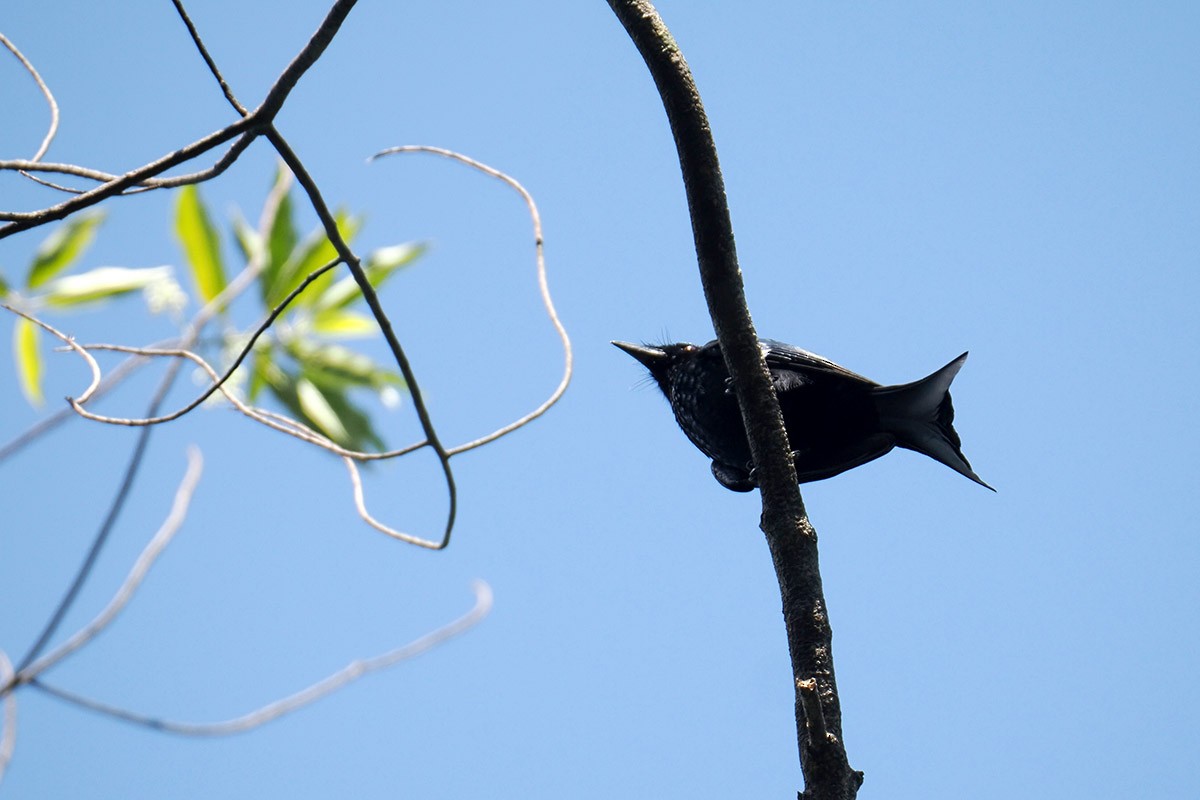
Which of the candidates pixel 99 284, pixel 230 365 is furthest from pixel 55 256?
pixel 230 365

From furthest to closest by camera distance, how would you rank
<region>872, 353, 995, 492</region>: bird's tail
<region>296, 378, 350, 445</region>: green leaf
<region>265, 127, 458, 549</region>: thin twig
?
<region>296, 378, 350, 445</region>: green leaf, <region>872, 353, 995, 492</region>: bird's tail, <region>265, 127, 458, 549</region>: thin twig

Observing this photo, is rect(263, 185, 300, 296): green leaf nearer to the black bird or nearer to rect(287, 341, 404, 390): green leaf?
rect(287, 341, 404, 390): green leaf

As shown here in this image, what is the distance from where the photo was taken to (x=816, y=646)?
2379 mm

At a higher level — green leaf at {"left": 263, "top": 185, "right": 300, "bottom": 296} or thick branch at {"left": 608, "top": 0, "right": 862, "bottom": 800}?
green leaf at {"left": 263, "top": 185, "right": 300, "bottom": 296}

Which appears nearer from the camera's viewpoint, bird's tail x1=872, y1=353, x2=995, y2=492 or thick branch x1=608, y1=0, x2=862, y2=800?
thick branch x1=608, y1=0, x2=862, y2=800

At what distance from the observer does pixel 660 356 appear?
4621 mm

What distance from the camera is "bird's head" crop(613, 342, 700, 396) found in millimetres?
4543

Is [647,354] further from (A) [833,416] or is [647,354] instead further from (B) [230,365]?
(B) [230,365]

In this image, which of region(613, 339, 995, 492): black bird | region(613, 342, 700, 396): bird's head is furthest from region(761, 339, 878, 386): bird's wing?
region(613, 342, 700, 396): bird's head

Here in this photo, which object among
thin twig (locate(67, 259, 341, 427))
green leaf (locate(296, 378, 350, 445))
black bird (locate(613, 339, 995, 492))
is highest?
black bird (locate(613, 339, 995, 492))

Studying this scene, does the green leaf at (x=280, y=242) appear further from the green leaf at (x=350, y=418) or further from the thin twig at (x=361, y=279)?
the thin twig at (x=361, y=279)

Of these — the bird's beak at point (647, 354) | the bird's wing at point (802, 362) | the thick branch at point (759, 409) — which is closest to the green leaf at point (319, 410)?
the bird's beak at point (647, 354)

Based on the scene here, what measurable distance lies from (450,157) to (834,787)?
67.0 inches

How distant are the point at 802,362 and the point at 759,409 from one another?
131cm
